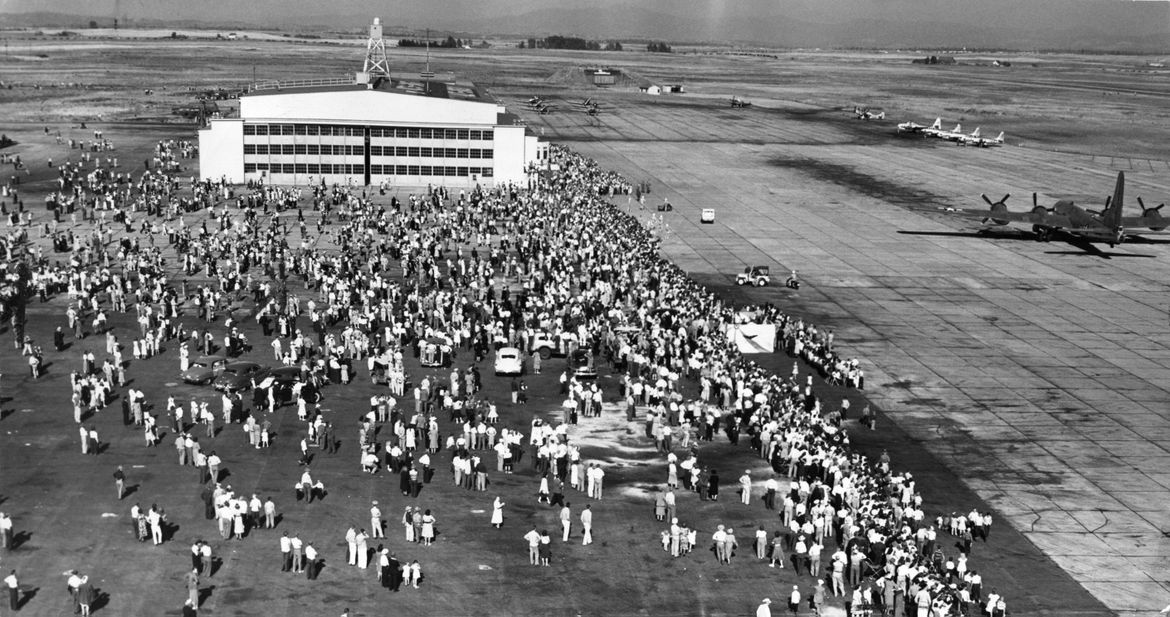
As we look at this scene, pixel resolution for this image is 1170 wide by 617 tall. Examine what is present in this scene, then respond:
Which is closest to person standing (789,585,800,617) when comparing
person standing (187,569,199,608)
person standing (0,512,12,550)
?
person standing (187,569,199,608)

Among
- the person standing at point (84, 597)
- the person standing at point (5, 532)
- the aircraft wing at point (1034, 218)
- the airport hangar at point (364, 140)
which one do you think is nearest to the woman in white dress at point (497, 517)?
the person standing at point (84, 597)

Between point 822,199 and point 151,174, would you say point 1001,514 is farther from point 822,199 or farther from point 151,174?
point 151,174

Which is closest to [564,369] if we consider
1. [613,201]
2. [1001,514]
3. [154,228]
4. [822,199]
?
[1001,514]

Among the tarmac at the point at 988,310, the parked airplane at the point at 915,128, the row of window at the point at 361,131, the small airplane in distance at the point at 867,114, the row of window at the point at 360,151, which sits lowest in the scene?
the tarmac at the point at 988,310

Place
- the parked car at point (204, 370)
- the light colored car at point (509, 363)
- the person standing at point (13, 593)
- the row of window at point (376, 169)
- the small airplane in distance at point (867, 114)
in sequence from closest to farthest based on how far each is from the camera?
1. the person standing at point (13, 593)
2. the parked car at point (204, 370)
3. the light colored car at point (509, 363)
4. the row of window at point (376, 169)
5. the small airplane in distance at point (867, 114)

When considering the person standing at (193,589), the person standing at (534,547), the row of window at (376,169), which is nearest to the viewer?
the person standing at (193,589)

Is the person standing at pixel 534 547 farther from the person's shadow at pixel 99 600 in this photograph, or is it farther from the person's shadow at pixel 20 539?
the person's shadow at pixel 20 539

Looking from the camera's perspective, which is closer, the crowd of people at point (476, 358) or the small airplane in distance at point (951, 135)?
the crowd of people at point (476, 358)
